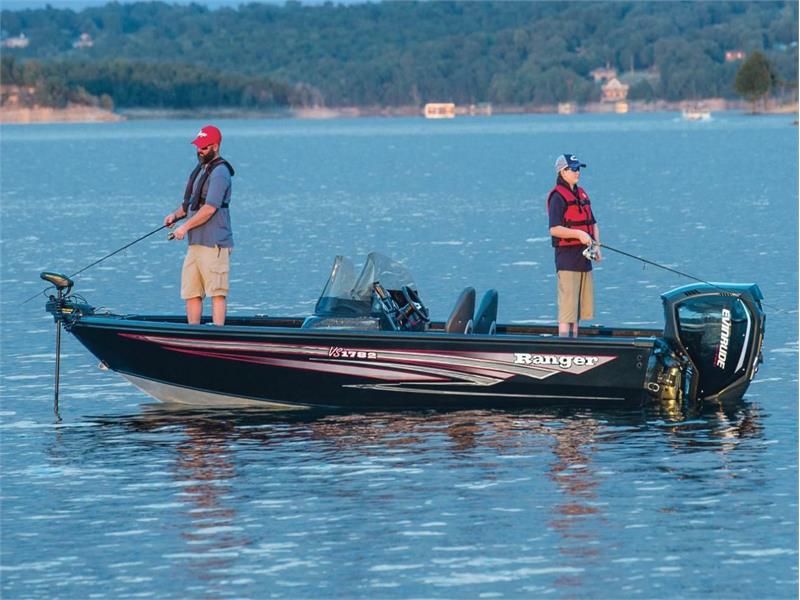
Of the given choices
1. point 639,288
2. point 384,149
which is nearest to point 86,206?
point 639,288

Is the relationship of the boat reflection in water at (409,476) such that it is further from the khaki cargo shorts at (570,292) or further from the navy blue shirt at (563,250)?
the navy blue shirt at (563,250)

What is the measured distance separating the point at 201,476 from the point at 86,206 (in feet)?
145

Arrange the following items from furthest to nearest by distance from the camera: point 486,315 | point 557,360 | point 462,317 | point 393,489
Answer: point 486,315, point 462,317, point 557,360, point 393,489

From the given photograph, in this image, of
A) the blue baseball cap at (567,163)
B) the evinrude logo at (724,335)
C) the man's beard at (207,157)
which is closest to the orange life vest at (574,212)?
the blue baseball cap at (567,163)

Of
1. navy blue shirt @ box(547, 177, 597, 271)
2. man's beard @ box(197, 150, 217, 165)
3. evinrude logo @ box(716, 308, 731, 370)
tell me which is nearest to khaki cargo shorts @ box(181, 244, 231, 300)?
man's beard @ box(197, 150, 217, 165)

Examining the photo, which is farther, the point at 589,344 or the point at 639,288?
the point at 639,288

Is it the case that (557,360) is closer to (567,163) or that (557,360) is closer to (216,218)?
(567,163)

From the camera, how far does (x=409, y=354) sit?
14211mm

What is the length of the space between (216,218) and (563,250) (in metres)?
2.85

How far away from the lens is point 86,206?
55.4 metres

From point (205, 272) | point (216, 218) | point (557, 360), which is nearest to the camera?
point (557, 360)

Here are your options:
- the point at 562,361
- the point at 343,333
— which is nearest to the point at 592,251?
the point at 562,361

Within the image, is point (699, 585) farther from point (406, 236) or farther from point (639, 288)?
point (406, 236)

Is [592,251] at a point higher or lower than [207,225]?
lower
